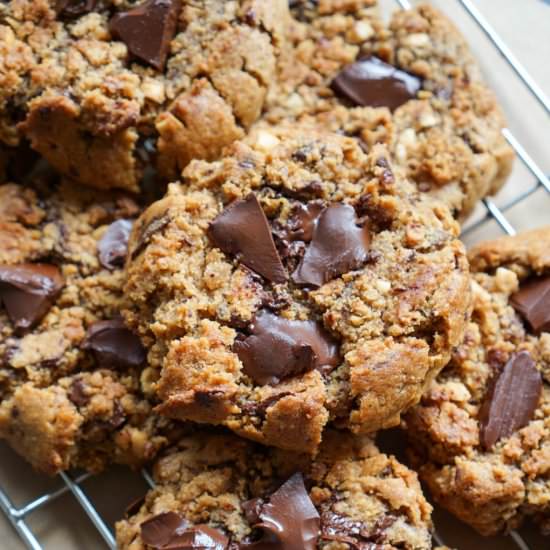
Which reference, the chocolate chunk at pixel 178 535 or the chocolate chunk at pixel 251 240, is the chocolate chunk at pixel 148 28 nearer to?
the chocolate chunk at pixel 251 240

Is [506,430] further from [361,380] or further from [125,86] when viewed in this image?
[125,86]

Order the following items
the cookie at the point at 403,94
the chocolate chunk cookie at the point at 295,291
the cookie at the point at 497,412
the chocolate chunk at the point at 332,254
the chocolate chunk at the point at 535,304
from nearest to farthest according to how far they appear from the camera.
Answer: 1. the chocolate chunk cookie at the point at 295,291
2. the chocolate chunk at the point at 332,254
3. the cookie at the point at 497,412
4. the chocolate chunk at the point at 535,304
5. the cookie at the point at 403,94

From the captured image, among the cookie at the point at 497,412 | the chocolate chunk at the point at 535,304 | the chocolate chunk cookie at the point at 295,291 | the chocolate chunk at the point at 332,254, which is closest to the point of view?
the chocolate chunk cookie at the point at 295,291

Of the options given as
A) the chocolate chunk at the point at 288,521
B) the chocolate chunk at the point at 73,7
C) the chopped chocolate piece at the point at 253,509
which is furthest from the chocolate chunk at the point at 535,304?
the chocolate chunk at the point at 73,7

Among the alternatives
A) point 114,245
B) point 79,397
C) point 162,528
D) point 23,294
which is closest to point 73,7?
point 114,245

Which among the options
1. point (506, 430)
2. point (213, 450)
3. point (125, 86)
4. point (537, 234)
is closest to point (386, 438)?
point (506, 430)

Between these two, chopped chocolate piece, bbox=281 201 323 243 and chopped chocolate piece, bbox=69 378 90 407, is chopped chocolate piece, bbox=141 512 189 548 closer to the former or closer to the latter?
chopped chocolate piece, bbox=69 378 90 407

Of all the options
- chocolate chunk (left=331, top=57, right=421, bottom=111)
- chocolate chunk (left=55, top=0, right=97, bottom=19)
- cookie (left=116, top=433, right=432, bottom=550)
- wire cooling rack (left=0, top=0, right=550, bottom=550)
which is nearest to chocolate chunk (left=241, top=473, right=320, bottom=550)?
cookie (left=116, top=433, right=432, bottom=550)
